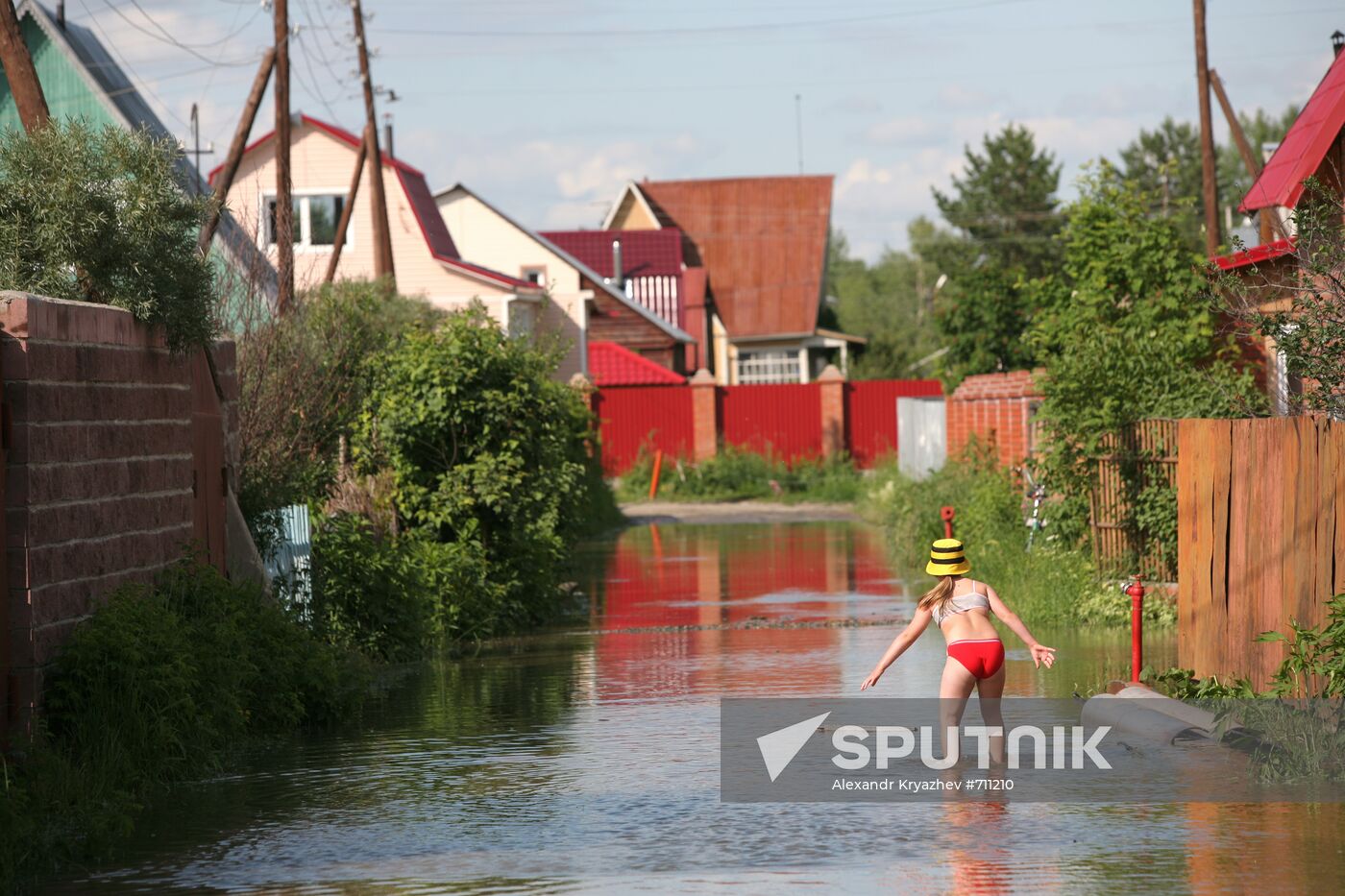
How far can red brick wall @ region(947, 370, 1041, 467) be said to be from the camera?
23.5 metres

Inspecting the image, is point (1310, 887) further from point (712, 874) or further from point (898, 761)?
point (898, 761)

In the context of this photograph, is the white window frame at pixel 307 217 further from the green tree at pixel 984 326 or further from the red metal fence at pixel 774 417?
the green tree at pixel 984 326

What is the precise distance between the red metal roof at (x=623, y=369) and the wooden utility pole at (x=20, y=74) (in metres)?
34.3

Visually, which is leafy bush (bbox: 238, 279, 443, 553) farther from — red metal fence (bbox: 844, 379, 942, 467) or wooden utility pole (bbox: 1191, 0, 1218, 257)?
red metal fence (bbox: 844, 379, 942, 467)

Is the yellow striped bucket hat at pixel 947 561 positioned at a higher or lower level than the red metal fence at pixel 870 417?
lower

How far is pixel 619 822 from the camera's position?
871cm

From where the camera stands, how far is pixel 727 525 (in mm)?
34781

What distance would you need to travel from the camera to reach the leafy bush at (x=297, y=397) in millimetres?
15453

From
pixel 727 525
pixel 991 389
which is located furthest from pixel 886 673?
pixel 727 525

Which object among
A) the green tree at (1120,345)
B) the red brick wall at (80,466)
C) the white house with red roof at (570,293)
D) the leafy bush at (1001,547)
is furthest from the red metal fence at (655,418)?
the red brick wall at (80,466)

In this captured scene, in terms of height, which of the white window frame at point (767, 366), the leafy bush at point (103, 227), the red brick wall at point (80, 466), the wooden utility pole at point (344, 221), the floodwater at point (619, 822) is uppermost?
the wooden utility pole at point (344, 221)

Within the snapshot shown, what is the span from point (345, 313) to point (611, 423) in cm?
2202

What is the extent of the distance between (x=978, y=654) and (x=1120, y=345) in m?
8.97

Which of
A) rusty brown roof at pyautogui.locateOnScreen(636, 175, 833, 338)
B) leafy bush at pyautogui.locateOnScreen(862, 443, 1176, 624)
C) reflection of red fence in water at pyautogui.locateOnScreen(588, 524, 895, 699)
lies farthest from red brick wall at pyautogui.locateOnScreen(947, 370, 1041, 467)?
rusty brown roof at pyautogui.locateOnScreen(636, 175, 833, 338)
